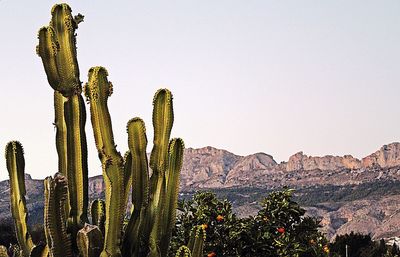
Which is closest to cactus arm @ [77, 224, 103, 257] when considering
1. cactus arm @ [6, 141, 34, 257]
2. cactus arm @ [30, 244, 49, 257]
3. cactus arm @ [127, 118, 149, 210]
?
cactus arm @ [30, 244, 49, 257]

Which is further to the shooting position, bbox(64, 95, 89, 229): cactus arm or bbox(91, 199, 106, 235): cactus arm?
bbox(91, 199, 106, 235): cactus arm

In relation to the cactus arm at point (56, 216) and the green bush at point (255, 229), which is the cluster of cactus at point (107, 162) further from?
the green bush at point (255, 229)

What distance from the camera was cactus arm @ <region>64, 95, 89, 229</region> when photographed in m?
6.04

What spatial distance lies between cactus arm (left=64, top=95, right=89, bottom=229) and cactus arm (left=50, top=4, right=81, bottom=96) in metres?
0.10

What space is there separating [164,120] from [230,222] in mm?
3155

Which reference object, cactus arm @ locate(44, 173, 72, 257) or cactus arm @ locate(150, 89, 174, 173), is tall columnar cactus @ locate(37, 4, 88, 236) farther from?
cactus arm @ locate(150, 89, 174, 173)

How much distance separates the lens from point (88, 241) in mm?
5527

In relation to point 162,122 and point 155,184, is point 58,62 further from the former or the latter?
point 155,184

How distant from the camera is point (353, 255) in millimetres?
38562

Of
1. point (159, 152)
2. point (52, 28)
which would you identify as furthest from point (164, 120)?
point (52, 28)

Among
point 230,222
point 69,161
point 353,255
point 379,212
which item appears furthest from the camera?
point 379,212

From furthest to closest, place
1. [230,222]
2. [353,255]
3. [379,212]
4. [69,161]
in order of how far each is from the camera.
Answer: [379,212] < [353,255] < [230,222] < [69,161]

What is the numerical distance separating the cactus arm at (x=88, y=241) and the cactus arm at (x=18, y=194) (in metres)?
0.88

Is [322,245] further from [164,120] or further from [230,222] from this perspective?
[164,120]
